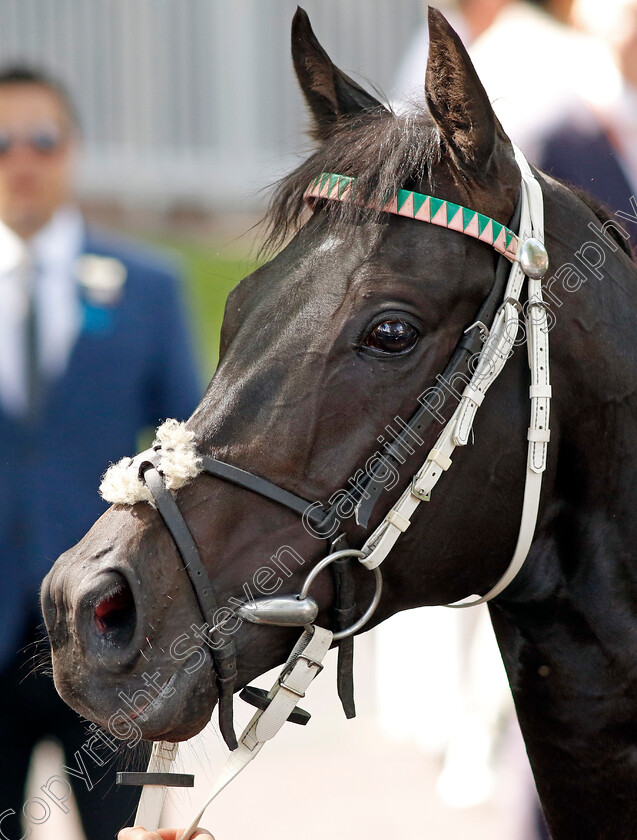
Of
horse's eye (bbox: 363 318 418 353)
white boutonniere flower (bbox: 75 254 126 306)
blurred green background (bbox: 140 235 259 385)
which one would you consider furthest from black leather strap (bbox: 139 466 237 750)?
blurred green background (bbox: 140 235 259 385)

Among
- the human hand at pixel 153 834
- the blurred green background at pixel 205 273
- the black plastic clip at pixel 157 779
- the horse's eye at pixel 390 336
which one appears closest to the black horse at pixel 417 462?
the horse's eye at pixel 390 336

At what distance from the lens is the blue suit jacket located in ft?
9.94

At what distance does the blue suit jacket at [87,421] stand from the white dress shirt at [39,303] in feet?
0.14

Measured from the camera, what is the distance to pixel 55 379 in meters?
3.14

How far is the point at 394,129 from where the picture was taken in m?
2.16

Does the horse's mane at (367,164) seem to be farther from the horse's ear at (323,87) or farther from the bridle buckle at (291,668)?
the bridle buckle at (291,668)

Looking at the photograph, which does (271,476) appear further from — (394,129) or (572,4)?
(572,4)

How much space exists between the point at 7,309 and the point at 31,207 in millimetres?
346

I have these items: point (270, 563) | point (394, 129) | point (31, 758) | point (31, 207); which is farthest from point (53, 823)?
point (394, 129)

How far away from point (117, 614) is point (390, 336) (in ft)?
2.28

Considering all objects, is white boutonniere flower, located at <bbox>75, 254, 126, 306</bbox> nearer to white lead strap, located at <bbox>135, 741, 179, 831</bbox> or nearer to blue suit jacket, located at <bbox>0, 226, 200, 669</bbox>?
blue suit jacket, located at <bbox>0, 226, 200, 669</bbox>

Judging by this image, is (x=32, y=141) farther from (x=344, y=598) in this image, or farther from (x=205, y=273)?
(x=205, y=273)

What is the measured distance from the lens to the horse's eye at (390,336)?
200 cm

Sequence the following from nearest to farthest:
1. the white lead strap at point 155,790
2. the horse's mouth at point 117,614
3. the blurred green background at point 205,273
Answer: the horse's mouth at point 117,614, the white lead strap at point 155,790, the blurred green background at point 205,273
